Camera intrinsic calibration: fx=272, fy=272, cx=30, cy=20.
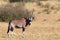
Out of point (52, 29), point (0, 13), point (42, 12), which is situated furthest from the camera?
point (42, 12)

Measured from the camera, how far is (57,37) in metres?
15.4

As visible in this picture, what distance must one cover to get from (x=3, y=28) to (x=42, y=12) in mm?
9216

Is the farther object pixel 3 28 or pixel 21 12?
pixel 21 12

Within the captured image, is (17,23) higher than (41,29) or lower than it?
higher

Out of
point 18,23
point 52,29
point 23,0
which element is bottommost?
point 23,0

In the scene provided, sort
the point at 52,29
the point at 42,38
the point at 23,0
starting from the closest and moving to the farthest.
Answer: the point at 42,38
the point at 52,29
the point at 23,0

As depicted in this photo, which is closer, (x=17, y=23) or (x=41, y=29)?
(x=17, y=23)

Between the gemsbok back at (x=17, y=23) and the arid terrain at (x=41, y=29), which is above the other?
the gemsbok back at (x=17, y=23)

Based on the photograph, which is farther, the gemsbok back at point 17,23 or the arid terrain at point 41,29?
the arid terrain at point 41,29

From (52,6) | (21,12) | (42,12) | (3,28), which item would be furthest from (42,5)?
(3,28)

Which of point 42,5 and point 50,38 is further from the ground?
point 50,38

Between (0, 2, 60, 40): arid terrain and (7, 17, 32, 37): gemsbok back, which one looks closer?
(7, 17, 32, 37): gemsbok back

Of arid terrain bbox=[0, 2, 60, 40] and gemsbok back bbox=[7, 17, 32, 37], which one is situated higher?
gemsbok back bbox=[7, 17, 32, 37]

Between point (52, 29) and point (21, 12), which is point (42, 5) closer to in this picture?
point (21, 12)
